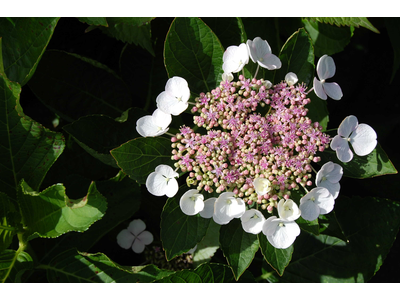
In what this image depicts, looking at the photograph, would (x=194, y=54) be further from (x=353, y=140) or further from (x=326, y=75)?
(x=353, y=140)

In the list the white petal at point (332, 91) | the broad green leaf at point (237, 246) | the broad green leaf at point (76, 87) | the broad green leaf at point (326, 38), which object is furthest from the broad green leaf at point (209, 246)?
the broad green leaf at point (326, 38)

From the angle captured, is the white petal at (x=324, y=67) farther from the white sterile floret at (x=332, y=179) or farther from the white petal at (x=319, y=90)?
the white sterile floret at (x=332, y=179)

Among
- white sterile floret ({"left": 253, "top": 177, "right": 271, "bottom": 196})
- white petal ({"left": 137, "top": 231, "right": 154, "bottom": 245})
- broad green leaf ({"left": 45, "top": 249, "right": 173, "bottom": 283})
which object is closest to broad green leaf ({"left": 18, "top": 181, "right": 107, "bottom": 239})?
broad green leaf ({"left": 45, "top": 249, "right": 173, "bottom": 283})

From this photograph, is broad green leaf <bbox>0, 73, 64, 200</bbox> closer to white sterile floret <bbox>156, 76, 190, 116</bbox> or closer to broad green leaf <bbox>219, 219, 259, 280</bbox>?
white sterile floret <bbox>156, 76, 190, 116</bbox>

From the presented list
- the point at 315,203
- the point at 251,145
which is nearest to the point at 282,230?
the point at 315,203

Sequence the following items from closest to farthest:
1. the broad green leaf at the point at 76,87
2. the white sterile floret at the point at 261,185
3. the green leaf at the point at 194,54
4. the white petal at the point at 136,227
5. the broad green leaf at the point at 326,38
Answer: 1. the white sterile floret at the point at 261,185
2. the green leaf at the point at 194,54
3. the broad green leaf at the point at 76,87
4. the broad green leaf at the point at 326,38
5. the white petal at the point at 136,227

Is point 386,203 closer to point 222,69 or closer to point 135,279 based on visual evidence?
point 222,69
